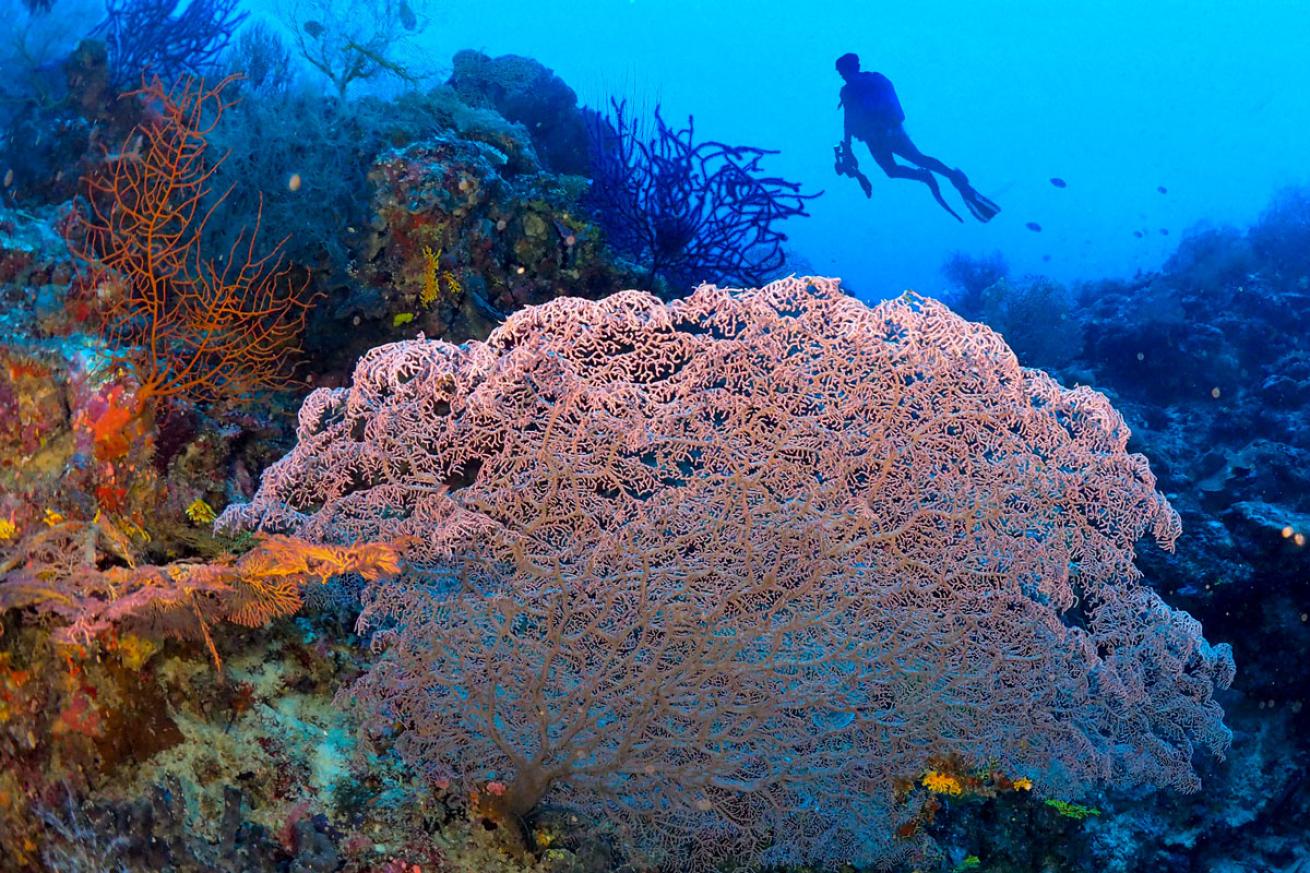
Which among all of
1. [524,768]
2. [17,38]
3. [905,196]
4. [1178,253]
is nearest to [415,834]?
[524,768]

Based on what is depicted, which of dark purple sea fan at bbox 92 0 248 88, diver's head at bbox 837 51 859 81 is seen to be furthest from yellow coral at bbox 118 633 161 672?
diver's head at bbox 837 51 859 81

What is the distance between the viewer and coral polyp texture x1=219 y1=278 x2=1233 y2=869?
321 cm

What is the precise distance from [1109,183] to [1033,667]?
421ft

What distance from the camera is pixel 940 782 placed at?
14.7 feet

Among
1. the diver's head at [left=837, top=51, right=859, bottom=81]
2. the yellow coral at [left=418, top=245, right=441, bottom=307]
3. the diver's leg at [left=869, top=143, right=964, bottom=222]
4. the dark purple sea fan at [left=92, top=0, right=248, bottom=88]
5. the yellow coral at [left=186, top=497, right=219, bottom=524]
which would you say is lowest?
the yellow coral at [left=186, top=497, right=219, bottom=524]

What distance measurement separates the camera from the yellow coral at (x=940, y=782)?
4.45 metres

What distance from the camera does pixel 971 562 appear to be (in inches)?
139

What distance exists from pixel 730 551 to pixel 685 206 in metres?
4.74

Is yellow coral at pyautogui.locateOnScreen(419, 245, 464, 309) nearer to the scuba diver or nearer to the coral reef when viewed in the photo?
the coral reef

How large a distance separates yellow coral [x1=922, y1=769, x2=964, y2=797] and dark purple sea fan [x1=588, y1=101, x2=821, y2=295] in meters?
4.56

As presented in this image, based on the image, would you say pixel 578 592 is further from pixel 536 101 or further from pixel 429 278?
pixel 536 101

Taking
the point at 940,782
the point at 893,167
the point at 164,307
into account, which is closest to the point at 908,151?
the point at 893,167

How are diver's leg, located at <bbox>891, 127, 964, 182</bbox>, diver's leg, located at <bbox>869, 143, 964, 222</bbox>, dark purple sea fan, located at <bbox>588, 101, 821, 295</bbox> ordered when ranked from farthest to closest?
diver's leg, located at <bbox>869, 143, 964, 222</bbox> < diver's leg, located at <bbox>891, 127, 964, 182</bbox> < dark purple sea fan, located at <bbox>588, 101, 821, 295</bbox>

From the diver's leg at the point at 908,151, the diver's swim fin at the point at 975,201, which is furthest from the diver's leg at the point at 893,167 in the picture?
the diver's swim fin at the point at 975,201
